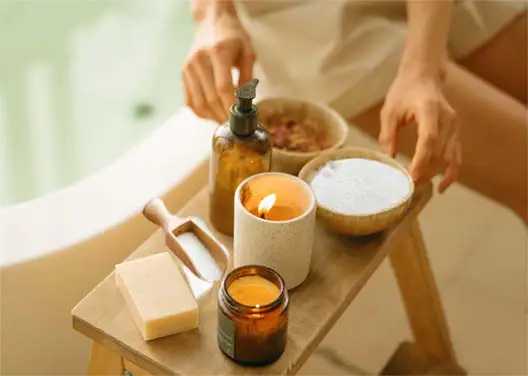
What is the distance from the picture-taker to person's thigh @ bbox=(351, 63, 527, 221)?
1357 millimetres

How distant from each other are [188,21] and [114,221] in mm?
774

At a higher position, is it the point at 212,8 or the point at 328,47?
the point at 212,8

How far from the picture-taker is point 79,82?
5.39 feet

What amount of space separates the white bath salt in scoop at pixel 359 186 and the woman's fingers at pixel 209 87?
0.56 feet

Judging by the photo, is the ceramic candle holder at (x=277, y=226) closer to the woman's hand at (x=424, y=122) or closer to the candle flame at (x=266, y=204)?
the candle flame at (x=266, y=204)

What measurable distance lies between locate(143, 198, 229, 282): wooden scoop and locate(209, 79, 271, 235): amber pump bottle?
33 mm

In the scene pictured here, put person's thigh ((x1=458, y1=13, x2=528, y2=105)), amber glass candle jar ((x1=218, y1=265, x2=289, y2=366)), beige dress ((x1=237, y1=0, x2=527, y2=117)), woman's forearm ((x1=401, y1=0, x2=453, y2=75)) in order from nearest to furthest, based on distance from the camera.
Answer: amber glass candle jar ((x1=218, y1=265, x2=289, y2=366)) < woman's forearm ((x1=401, y1=0, x2=453, y2=75)) < beige dress ((x1=237, y1=0, x2=527, y2=117)) < person's thigh ((x1=458, y1=13, x2=528, y2=105))

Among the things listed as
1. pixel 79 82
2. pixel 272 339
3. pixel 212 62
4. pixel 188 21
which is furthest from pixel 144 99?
pixel 272 339

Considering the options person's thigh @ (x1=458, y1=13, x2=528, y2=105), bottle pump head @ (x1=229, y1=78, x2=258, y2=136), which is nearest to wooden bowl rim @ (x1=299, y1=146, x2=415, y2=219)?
bottle pump head @ (x1=229, y1=78, x2=258, y2=136)

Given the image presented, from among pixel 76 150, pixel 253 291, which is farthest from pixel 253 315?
pixel 76 150

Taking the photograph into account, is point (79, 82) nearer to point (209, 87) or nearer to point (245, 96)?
point (209, 87)

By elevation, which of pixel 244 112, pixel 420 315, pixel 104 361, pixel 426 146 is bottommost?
pixel 420 315

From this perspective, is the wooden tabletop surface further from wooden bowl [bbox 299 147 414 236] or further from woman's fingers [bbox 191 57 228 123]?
woman's fingers [bbox 191 57 228 123]

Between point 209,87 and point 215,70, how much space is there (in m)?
0.02
